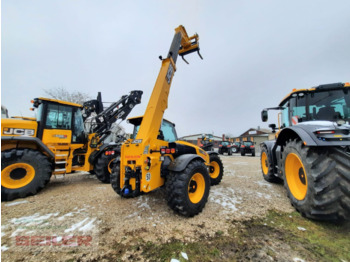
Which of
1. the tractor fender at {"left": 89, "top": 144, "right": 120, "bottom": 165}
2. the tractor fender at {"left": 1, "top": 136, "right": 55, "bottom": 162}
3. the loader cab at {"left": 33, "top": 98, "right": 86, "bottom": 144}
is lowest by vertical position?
the tractor fender at {"left": 89, "top": 144, "right": 120, "bottom": 165}

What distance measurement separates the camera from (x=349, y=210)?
199 cm

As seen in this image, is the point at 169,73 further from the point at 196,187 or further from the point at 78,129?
the point at 78,129

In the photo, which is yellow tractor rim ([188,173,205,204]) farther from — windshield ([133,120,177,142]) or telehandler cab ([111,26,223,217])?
windshield ([133,120,177,142])

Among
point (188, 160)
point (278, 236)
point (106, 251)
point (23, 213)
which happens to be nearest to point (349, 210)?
point (278, 236)

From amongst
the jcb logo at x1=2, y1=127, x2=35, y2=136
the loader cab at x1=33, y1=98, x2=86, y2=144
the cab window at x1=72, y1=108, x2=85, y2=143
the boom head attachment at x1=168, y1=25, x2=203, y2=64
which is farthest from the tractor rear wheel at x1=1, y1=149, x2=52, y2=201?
the boom head attachment at x1=168, y1=25, x2=203, y2=64

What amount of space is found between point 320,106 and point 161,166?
3.55 m

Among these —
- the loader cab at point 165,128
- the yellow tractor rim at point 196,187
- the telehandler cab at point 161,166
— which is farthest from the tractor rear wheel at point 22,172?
the yellow tractor rim at point 196,187

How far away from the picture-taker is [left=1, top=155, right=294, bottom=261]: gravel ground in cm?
192

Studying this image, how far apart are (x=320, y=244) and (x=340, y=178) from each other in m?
0.86

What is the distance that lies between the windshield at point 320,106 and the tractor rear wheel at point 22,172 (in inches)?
244

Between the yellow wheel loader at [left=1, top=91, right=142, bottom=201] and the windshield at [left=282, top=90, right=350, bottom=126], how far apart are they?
4.92 metres

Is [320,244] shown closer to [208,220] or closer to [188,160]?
[208,220]

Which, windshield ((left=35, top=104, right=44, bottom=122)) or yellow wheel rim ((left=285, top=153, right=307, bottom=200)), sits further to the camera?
windshield ((left=35, top=104, right=44, bottom=122))

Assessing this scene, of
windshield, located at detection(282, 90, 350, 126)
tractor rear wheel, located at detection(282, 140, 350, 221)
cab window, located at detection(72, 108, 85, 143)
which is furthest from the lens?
cab window, located at detection(72, 108, 85, 143)
